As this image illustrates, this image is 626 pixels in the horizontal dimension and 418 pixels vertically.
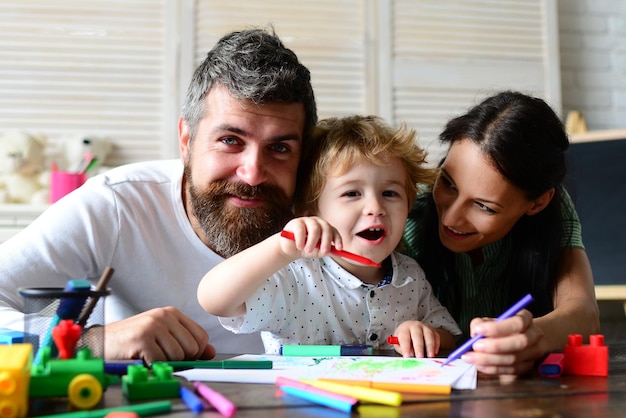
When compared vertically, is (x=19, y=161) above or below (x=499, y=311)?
above

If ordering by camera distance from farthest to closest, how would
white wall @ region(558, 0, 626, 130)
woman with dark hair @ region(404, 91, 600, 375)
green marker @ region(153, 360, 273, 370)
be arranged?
white wall @ region(558, 0, 626, 130)
woman with dark hair @ region(404, 91, 600, 375)
green marker @ region(153, 360, 273, 370)

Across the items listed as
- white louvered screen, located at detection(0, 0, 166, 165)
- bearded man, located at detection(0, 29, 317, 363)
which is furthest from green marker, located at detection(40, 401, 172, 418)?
white louvered screen, located at detection(0, 0, 166, 165)

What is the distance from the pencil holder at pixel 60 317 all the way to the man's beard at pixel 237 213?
0.59m

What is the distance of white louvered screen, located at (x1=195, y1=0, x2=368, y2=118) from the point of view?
306cm

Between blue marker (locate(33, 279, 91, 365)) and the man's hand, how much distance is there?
164 millimetres

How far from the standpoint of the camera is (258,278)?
115 centimetres

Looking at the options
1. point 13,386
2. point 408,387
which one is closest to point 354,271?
point 408,387

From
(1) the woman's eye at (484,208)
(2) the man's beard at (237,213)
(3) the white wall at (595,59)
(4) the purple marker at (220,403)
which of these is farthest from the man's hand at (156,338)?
(3) the white wall at (595,59)

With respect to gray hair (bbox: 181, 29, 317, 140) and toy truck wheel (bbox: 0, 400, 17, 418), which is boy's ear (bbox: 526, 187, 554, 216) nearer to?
gray hair (bbox: 181, 29, 317, 140)

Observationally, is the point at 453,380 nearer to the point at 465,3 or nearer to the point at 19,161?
the point at 19,161

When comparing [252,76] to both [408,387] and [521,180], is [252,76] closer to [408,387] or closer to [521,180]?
[521,180]

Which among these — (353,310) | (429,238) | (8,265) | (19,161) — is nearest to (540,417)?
(353,310)

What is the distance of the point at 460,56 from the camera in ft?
10.6

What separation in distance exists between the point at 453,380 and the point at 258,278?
395 mm
